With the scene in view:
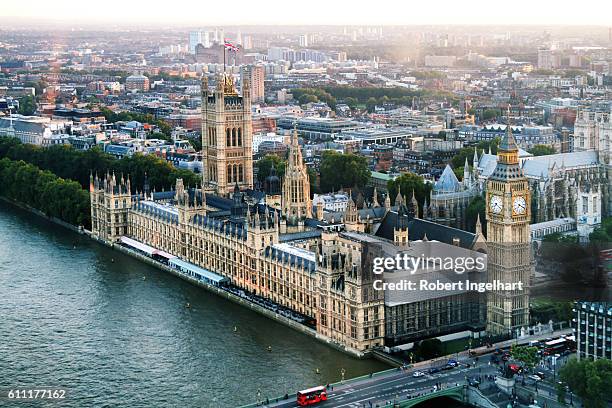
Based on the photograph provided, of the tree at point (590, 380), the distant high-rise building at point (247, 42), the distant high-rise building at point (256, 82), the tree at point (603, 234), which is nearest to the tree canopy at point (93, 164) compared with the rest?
the tree at point (603, 234)

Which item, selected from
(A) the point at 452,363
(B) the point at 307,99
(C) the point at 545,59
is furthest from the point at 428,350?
(B) the point at 307,99

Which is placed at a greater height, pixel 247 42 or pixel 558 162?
pixel 247 42

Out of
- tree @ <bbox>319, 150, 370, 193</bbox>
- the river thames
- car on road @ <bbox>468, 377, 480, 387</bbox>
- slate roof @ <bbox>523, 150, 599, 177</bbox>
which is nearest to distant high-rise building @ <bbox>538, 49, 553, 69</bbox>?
tree @ <bbox>319, 150, 370, 193</bbox>

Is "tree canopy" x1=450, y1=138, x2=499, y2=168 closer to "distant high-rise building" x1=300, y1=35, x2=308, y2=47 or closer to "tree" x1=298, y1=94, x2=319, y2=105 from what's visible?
"distant high-rise building" x1=300, y1=35, x2=308, y2=47

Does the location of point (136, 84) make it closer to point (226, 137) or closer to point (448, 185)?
point (226, 137)

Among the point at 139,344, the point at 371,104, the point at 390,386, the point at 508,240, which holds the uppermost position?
the point at 508,240

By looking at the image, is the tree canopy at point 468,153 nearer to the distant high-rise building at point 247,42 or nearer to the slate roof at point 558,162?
the slate roof at point 558,162
